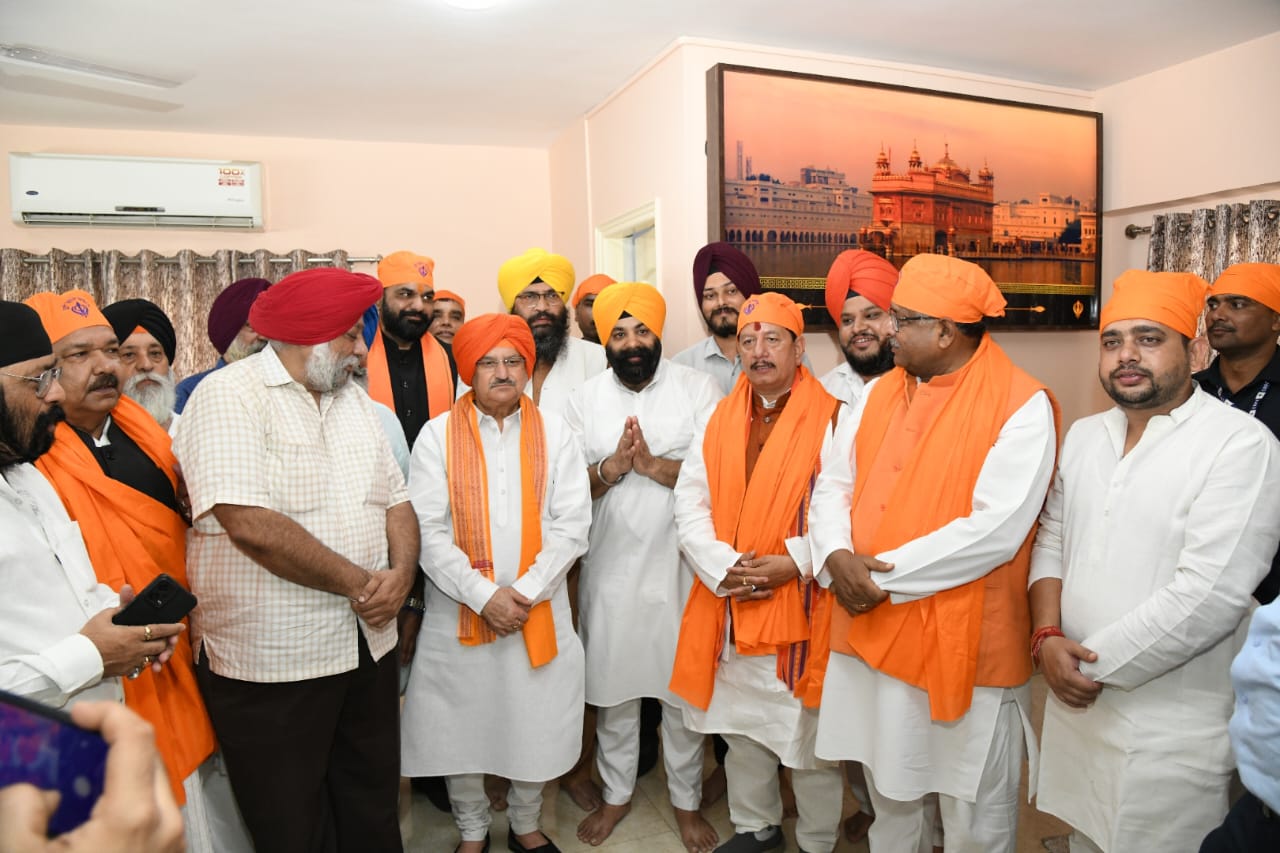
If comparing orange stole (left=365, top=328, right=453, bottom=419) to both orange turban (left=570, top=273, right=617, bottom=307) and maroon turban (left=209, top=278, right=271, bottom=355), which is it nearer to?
maroon turban (left=209, top=278, right=271, bottom=355)

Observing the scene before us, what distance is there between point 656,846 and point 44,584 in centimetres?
208

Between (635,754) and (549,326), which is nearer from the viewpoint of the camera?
(635,754)

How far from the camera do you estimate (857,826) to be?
9.64ft

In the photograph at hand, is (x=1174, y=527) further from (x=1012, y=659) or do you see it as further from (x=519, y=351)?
(x=519, y=351)

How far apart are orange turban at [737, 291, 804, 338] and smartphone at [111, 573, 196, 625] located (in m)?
1.86

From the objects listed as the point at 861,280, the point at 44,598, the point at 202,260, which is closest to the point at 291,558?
the point at 44,598

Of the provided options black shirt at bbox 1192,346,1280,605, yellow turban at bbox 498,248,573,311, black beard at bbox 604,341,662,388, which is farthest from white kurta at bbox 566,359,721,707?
black shirt at bbox 1192,346,1280,605

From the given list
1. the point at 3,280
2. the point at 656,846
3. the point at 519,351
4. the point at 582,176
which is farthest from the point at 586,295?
the point at 3,280

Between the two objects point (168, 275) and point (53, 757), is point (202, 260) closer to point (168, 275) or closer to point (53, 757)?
point (168, 275)

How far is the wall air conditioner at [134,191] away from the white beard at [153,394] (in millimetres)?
2948

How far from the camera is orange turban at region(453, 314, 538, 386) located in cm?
273

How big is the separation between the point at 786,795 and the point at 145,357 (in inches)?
117

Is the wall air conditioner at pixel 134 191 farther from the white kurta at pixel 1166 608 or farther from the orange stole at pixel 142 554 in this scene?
the white kurta at pixel 1166 608

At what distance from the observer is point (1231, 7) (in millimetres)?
3887
